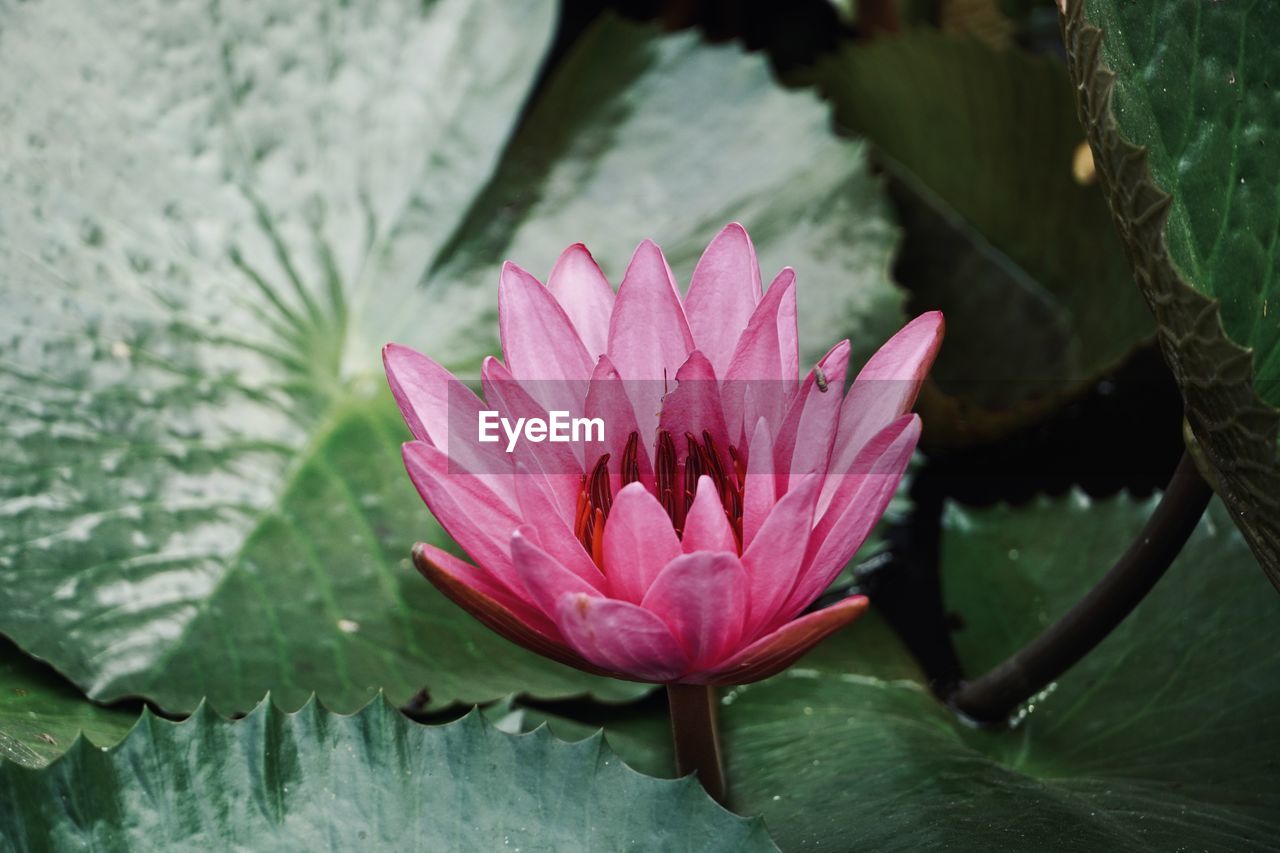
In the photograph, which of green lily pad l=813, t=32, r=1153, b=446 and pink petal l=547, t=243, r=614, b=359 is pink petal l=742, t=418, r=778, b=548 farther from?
green lily pad l=813, t=32, r=1153, b=446

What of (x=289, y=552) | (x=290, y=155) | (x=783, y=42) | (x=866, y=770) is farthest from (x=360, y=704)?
(x=783, y=42)

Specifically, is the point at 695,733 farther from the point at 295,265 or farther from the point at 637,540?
the point at 295,265

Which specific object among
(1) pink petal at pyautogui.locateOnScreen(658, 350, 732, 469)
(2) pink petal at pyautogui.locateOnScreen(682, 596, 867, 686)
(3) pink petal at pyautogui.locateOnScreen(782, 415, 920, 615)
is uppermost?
(1) pink petal at pyautogui.locateOnScreen(658, 350, 732, 469)

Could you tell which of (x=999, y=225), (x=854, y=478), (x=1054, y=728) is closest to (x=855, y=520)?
(x=854, y=478)

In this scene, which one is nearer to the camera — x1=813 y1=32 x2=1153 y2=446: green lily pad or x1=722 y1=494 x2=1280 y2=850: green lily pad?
x1=722 y1=494 x2=1280 y2=850: green lily pad

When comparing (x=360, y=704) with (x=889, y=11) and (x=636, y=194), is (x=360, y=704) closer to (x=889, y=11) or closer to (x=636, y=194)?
(x=636, y=194)

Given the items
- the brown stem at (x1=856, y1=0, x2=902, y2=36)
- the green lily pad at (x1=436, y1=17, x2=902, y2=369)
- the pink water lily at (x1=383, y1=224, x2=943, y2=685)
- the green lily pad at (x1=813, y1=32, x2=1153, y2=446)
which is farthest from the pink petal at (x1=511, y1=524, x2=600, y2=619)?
the brown stem at (x1=856, y1=0, x2=902, y2=36)
